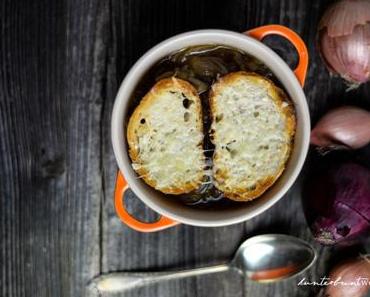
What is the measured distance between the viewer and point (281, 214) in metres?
1.02

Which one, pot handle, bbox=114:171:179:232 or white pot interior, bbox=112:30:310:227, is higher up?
white pot interior, bbox=112:30:310:227

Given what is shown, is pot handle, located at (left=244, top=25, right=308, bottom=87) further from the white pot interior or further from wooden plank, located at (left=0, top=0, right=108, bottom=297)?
wooden plank, located at (left=0, top=0, right=108, bottom=297)

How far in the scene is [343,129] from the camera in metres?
0.95

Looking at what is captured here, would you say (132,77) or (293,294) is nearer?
(132,77)

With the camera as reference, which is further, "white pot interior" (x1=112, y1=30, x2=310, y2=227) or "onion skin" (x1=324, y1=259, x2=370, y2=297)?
"onion skin" (x1=324, y1=259, x2=370, y2=297)

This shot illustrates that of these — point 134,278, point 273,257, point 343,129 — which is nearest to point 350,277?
point 273,257

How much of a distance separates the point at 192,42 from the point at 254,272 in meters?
0.39

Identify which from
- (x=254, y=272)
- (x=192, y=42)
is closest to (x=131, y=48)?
(x=192, y=42)

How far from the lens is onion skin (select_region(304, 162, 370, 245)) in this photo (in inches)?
37.1

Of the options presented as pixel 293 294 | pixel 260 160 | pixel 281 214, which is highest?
pixel 260 160

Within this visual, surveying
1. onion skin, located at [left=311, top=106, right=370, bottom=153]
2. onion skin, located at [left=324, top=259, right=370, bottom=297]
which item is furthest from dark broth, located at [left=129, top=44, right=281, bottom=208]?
onion skin, located at [left=324, top=259, right=370, bottom=297]

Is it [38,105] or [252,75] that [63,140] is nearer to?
[38,105]

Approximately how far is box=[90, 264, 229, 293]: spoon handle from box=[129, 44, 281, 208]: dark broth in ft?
0.48

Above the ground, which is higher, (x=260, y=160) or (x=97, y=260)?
(x=260, y=160)
